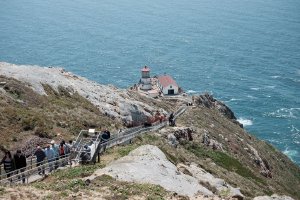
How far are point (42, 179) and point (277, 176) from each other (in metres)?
46.0

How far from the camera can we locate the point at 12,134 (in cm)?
3478

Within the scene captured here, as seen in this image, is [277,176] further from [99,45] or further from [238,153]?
[99,45]

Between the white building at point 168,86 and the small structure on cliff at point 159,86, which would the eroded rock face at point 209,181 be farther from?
the white building at point 168,86

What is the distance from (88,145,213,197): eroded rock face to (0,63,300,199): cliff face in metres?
0.27

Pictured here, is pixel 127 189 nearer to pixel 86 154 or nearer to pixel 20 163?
pixel 20 163

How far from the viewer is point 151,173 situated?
1153 inches

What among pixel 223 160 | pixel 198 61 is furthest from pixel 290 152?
pixel 198 61

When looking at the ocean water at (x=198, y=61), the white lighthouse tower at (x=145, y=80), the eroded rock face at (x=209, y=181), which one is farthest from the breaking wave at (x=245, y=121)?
the eroded rock face at (x=209, y=181)

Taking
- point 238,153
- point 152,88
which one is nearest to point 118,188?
point 238,153

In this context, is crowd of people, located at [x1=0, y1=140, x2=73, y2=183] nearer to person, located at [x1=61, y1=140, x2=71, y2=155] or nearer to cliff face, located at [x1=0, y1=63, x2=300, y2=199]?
person, located at [x1=61, y1=140, x2=71, y2=155]

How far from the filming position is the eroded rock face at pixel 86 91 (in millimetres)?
50062

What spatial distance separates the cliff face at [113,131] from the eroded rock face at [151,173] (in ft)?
→ 0.89

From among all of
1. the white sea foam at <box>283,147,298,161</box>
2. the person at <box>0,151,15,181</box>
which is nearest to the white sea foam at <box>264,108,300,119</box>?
the white sea foam at <box>283,147,298,161</box>

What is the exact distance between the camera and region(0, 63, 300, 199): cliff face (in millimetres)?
35031
